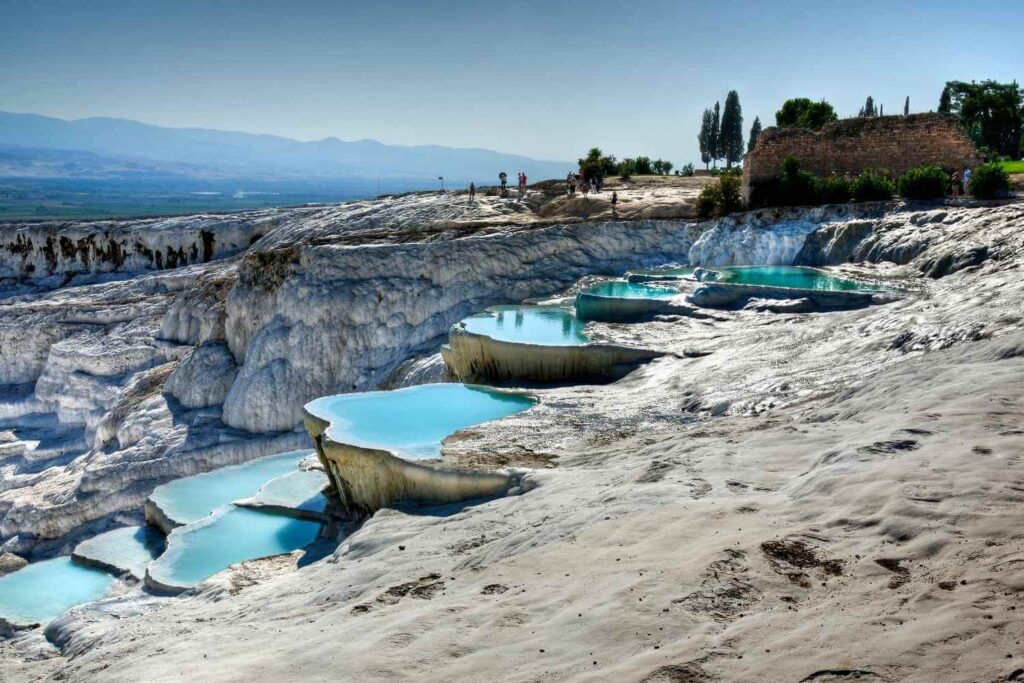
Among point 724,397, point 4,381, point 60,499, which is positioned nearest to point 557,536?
point 724,397

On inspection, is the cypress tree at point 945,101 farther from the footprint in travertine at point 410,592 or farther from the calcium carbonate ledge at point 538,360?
the footprint in travertine at point 410,592

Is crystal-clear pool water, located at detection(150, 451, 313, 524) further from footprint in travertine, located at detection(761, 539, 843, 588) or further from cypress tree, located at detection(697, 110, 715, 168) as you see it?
cypress tree, located at detection(697, 110, 715, 168)

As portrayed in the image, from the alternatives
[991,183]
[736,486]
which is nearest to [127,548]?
[736,486]

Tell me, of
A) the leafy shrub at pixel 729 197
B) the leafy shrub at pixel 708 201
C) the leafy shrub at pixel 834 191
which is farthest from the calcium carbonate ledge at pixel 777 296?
the leafy shrub at pixel 708 201

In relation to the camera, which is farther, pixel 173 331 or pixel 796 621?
pixel 173 331

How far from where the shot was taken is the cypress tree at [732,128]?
1736 inches

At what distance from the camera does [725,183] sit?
24.2 m

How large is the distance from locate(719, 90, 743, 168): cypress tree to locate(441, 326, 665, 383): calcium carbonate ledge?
3174 cm

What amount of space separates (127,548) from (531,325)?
8.04 meters

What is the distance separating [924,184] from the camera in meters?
20.5

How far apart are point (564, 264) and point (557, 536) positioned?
16.2 metres

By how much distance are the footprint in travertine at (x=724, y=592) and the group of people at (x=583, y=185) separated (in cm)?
2156

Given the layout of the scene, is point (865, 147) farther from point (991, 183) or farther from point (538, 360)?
point (538, 360)

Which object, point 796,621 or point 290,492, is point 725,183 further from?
point 796,621
